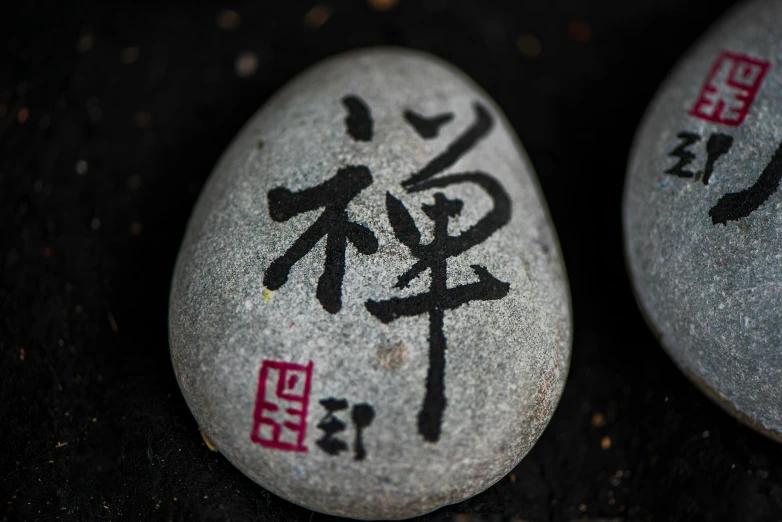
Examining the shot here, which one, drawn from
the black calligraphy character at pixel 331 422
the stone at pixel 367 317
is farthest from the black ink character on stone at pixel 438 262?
the black calligraphy character at pixel 331 422

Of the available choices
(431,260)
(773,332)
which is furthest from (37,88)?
(773,332)

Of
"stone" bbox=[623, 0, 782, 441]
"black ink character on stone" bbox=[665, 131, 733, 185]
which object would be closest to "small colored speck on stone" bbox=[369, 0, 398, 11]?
"stone" bbox=[623, 0, 782, 441]

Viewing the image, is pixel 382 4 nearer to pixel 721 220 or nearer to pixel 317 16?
pixel 317 16

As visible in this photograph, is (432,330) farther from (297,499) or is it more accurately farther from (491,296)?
(297,499)

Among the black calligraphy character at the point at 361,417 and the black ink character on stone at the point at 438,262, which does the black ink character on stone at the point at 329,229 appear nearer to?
the black ink character on stone at the point at 438,262

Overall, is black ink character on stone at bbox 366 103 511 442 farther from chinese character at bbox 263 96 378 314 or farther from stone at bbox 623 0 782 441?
stone at bbox 623 0 782 441

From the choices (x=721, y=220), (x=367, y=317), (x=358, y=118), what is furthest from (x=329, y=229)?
(x=721, y=220)
